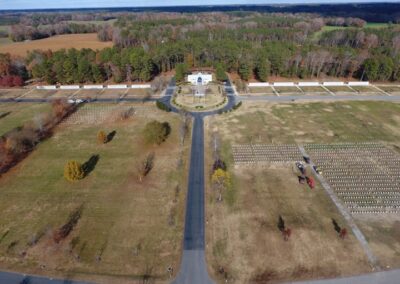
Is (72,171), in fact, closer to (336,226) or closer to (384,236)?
(336,226)

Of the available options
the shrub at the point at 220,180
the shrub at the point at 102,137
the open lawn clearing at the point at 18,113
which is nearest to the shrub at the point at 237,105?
the shrub at the point at 220,180

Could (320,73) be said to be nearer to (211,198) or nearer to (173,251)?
(211,198)

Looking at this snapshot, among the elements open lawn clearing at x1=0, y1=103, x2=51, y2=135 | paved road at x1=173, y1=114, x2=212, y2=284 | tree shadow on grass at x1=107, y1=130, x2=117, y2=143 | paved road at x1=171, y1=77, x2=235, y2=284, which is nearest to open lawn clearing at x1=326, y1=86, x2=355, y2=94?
paved road at x1=171, y1=77, x2=235, y2=284

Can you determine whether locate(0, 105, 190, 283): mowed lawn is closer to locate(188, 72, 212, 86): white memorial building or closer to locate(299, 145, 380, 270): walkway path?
locate(299, 145, 380, 270): walkway path

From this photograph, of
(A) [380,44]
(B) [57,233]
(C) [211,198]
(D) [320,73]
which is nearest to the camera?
(B) [57,233]

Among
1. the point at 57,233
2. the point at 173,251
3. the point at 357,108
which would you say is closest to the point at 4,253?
the point at 57,233
